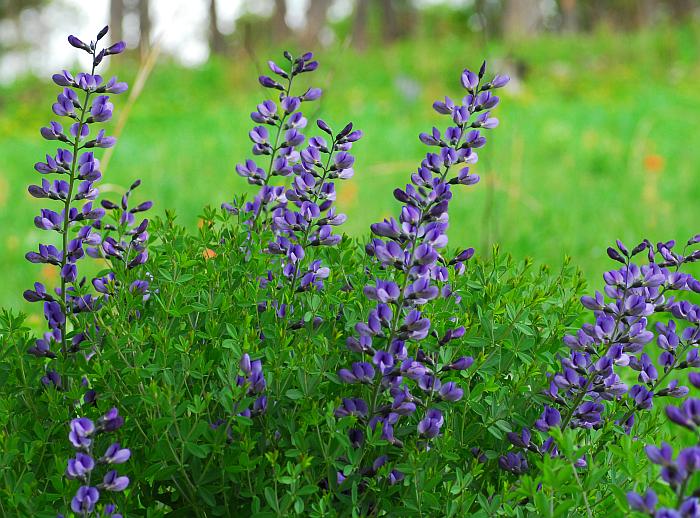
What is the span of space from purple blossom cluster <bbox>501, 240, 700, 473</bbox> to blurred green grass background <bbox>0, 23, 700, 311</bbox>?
125cm

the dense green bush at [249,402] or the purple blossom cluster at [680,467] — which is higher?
the dense green bush at [249,402]

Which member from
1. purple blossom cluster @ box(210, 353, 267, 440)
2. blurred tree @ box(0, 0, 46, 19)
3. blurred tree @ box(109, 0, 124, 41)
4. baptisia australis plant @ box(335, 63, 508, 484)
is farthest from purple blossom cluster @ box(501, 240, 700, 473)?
blurred tree @ box(0, 0, 46, 19)

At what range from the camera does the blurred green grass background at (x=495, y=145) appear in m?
5.90

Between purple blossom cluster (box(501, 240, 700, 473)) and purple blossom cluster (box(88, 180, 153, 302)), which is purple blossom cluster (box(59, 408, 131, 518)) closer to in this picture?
purple blossom cluster (box(88, 180, 153, 302))

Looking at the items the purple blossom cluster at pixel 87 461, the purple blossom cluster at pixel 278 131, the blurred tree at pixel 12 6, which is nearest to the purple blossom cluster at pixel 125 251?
the purple blossom cluster at pixel 278 131

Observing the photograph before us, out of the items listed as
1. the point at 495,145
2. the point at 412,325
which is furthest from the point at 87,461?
the point at 495,145

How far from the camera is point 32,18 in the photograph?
5844cm

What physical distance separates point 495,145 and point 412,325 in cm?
695

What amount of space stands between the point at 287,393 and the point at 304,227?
1.47 feet

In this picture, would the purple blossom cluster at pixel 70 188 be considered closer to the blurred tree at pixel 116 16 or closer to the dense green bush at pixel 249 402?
the dense green bush at pixel 249 402

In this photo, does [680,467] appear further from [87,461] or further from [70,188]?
[70,188]

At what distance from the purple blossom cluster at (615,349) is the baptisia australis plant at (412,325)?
24 cm

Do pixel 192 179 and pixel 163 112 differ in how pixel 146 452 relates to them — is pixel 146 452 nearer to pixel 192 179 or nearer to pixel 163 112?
pixel 192 179

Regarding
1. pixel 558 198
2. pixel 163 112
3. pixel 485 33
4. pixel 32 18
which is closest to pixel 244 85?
pixel 163 112
